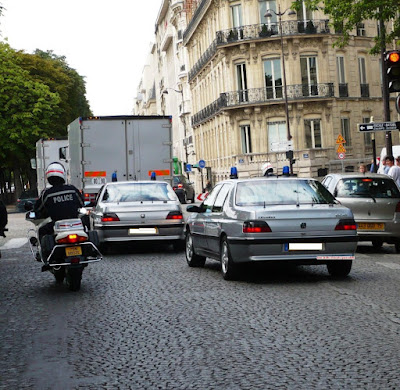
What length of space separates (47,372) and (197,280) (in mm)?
6441

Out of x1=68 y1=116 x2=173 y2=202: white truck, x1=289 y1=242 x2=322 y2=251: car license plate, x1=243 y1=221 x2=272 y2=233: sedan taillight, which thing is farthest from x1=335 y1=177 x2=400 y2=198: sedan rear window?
x1=68 y1=116 x2=173 y2=202: white truck

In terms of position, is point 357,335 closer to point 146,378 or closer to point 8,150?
point 146,378

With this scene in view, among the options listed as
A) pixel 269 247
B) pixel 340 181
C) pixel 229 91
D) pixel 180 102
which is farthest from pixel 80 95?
pixel 269 247

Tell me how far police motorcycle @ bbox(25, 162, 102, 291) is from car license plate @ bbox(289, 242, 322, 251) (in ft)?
8.61

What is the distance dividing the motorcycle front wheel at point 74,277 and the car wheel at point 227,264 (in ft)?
6.73

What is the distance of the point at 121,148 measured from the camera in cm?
2834

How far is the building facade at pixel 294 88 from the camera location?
2306 inches

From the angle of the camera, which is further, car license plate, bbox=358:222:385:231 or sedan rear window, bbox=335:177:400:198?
sedan rear window, bbox=335:177:400:198

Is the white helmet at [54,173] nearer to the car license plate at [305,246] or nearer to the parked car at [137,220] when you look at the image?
the car license plate at [305,246]

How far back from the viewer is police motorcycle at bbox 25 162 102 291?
41.0 feet

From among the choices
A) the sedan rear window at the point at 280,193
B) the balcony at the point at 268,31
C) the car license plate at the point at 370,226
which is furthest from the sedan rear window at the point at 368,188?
the balcony at the point at 268,31

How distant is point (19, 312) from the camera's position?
10773 millimetres

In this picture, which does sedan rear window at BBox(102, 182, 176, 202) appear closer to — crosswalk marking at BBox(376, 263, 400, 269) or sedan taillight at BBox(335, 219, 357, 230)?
crosswalk marking at BBox(376, 263, 400, 269)

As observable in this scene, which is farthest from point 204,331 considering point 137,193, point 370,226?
point 137,193
